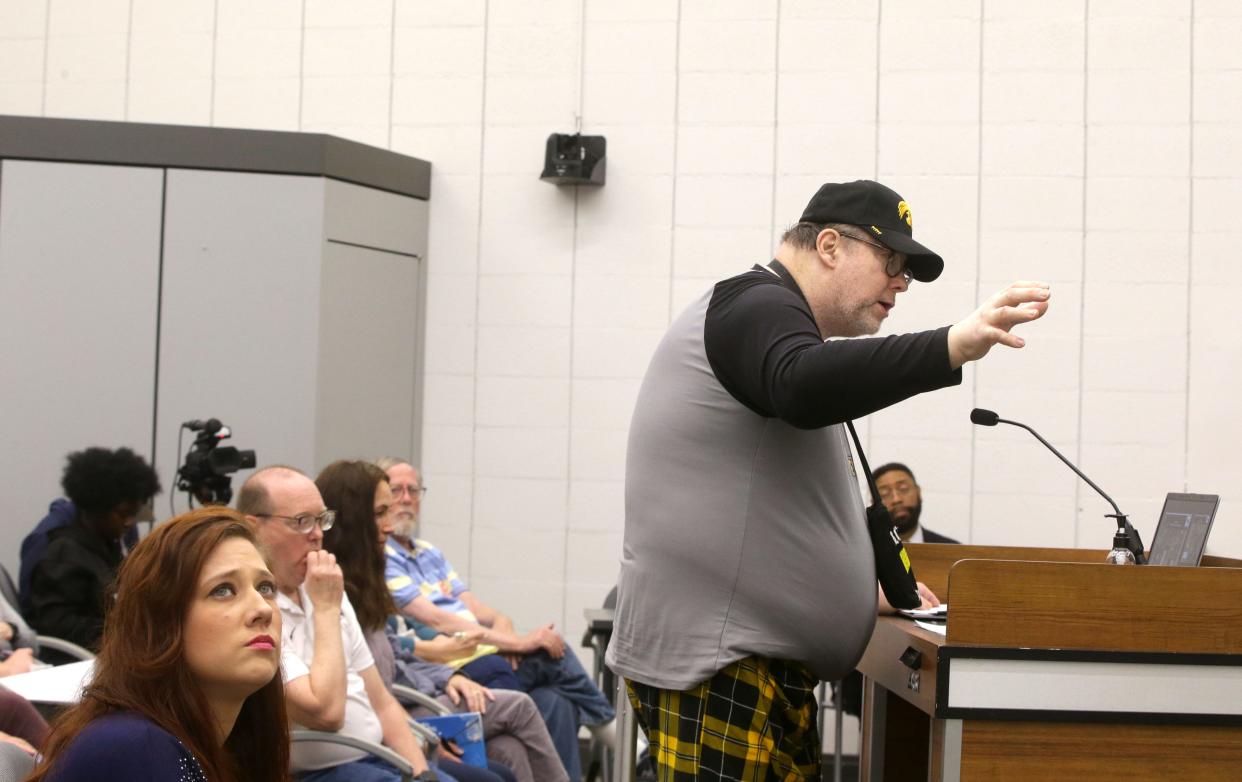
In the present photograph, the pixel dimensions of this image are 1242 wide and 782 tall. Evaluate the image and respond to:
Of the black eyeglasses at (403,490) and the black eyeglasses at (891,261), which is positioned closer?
the black eyeglasses at (891,261)

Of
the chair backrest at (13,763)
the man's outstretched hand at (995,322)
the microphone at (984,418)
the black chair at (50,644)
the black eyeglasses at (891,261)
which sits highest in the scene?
the black eyeglasses at (891,261)

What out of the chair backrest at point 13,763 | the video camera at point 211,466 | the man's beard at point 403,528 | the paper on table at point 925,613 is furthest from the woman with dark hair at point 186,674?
the man's beard at point 403,528

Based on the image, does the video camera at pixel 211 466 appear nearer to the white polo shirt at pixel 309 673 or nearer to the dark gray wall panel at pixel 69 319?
the dark gray wall panel at pixel 69 319

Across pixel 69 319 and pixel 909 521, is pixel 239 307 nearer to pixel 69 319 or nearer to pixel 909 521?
pixel 69 319

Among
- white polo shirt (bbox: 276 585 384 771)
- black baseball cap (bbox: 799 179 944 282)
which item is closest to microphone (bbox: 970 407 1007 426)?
black baseball cap (bbox: 799 179 944 282)

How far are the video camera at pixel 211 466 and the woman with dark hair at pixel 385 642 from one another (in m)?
0.69

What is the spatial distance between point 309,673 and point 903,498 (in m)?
2.85

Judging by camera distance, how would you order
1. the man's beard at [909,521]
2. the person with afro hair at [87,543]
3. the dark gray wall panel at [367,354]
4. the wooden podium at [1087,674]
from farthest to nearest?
the dark gray wall panel at [367,354]
the man's beard at [909,521]
the person with afro hair at [87,543]
the wooden podium at [1087,674]

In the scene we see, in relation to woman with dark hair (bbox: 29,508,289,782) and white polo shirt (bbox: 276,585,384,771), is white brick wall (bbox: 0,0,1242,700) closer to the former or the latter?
white polo shirt (bbox: 276,585,384,771)

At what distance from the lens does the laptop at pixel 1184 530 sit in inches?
104

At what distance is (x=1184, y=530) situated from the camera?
8.99 feet

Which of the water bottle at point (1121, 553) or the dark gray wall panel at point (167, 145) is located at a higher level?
the dark gray wall panel at point (167, 145)

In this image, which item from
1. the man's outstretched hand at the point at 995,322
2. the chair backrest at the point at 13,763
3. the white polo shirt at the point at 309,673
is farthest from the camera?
the white polo shirt at the point at 309,673

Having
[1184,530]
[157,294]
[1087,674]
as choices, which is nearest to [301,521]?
[1087,674]
